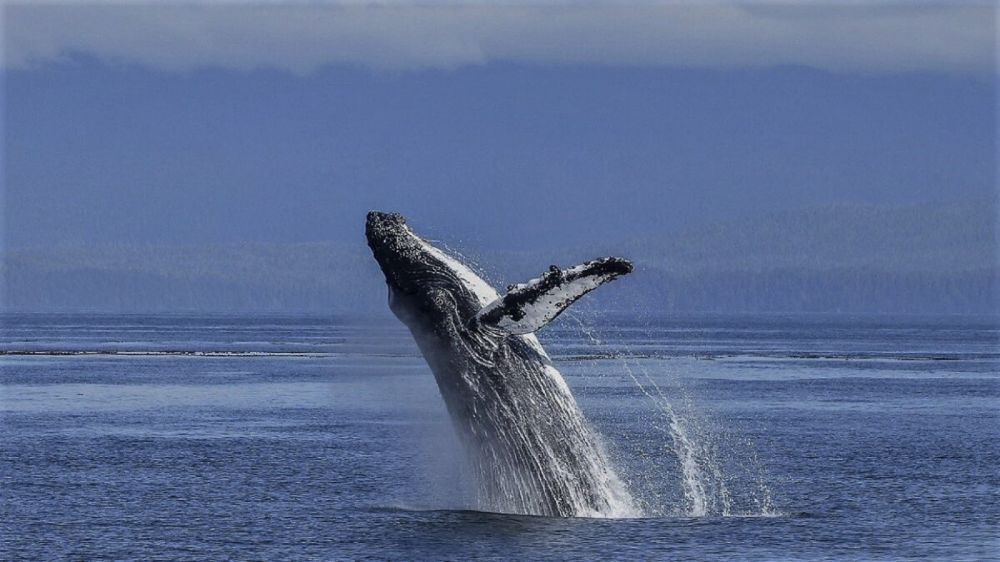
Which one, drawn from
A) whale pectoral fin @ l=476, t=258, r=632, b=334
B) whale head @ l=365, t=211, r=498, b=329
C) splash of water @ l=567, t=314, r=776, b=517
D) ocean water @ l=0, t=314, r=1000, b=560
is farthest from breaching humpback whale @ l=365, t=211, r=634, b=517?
splash of water @ l=567, t=314, r=776, b=517

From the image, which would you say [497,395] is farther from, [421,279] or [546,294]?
[546,294]

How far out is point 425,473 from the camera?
25.2 meters

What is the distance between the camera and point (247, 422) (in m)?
36.4

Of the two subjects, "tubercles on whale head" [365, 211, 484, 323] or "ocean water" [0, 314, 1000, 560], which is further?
"tubercles on whale head" [365, 211, 484, 323]

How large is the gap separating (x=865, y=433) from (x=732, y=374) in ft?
96.7

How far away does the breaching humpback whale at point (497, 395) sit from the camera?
1778cm

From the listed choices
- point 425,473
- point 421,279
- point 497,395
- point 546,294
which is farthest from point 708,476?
point 546,294

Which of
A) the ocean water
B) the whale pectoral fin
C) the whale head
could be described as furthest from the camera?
the whale head

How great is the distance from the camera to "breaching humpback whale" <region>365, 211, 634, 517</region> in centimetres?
1778

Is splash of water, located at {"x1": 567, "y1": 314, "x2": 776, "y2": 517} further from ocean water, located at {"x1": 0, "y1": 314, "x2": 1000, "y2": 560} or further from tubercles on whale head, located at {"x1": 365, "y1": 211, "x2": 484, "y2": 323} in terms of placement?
tubercles on whale head, located at {"x1": 365, "y1": 211, "x2": 484, "y2": 323}

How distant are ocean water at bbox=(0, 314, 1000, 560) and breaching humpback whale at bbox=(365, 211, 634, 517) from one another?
357 mm

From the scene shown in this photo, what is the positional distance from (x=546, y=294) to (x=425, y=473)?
974 centimetres

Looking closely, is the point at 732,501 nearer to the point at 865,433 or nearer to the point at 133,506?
the point at 133,506

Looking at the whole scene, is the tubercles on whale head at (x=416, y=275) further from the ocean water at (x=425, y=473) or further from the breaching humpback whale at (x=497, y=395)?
the ocean water at (x=425, y=473)
